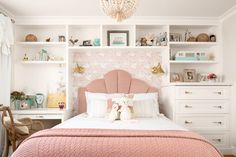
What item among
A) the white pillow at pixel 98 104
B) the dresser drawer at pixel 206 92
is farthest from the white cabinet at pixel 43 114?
the dresser drawer at pixel 206 92

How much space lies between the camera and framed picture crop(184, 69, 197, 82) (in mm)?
4477

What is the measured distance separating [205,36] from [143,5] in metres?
1.36

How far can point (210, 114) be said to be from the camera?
3.92 metres

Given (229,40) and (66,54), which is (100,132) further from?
(229,40)

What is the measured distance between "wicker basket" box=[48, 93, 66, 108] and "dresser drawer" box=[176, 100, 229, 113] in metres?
1.97

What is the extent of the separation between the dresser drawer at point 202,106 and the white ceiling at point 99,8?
1.40 m

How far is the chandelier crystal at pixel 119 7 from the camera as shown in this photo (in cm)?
245

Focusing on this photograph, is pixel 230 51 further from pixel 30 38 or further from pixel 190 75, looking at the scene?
pixel 30 38

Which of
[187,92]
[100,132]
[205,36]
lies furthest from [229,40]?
[100,132]

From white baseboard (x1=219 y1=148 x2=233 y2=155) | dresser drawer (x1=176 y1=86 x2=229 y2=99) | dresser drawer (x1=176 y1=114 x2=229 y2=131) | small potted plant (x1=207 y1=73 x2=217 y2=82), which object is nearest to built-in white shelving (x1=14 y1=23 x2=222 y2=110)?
small potted plant (x1=207 y1=73 x2=217 y2=82)

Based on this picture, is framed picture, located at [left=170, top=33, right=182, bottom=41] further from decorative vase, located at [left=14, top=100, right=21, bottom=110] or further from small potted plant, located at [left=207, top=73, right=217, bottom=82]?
decorative vase, located at [left=14, top=100, right=21, bottom=110]

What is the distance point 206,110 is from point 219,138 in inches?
18.5

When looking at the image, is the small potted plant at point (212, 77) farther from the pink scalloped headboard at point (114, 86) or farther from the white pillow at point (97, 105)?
the white pillow at point (97, 105)

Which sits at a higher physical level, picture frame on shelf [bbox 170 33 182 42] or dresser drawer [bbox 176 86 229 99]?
picture frame on shelf [bbox 170 33 182 42]
